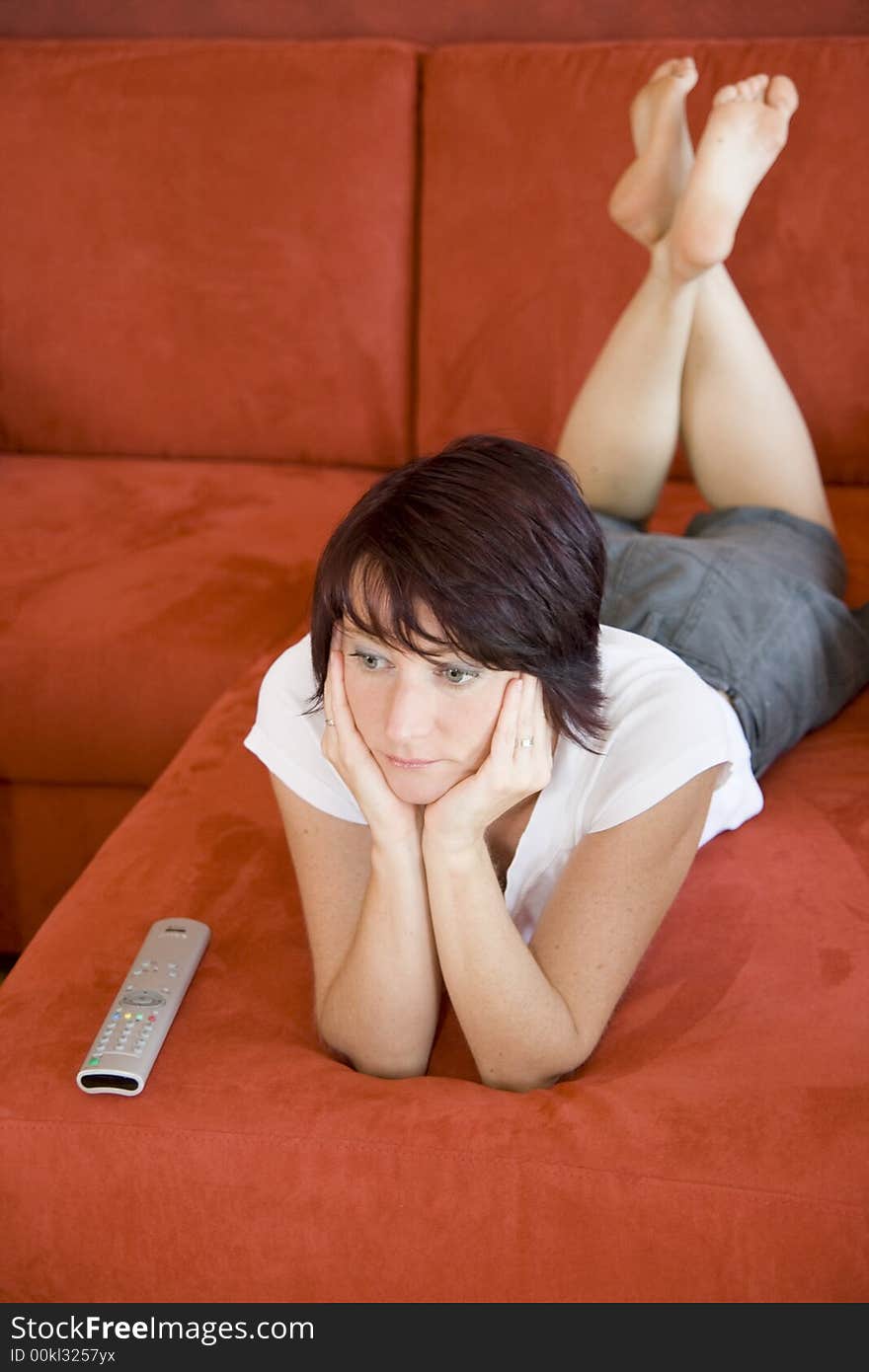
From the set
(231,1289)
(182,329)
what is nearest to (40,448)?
(182,329)

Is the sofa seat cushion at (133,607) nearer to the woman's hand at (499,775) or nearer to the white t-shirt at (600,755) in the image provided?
the white t-shirt at (600,755)

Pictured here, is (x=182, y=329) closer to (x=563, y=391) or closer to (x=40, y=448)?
(x=40, y=448)

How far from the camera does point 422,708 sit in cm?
106

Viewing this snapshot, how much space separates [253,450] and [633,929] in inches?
57.5

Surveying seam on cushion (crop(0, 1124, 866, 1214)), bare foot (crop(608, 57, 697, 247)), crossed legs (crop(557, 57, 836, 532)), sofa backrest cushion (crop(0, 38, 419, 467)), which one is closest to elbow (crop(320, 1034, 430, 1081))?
seam on cushion (crop(0, 1124, 866, 1214))

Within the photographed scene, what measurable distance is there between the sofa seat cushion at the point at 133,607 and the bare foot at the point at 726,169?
2.13ft

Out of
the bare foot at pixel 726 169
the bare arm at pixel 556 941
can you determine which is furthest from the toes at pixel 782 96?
the bare arm at pixel 556 941

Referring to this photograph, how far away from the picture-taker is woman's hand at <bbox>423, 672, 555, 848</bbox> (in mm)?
1083

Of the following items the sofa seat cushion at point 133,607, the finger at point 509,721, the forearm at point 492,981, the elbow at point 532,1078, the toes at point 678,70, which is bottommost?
the sofa seat cushion at point 133,607

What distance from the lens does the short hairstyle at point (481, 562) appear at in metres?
1.03

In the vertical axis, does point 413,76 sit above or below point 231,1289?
above

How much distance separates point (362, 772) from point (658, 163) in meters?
1.06

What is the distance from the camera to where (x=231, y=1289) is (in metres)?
1.03

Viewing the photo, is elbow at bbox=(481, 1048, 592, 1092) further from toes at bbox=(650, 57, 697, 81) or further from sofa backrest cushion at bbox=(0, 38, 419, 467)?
sofa backrest cushion at bbox=(0, 38, 419, 467)
